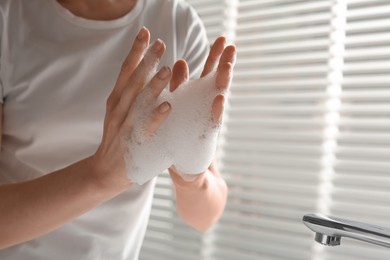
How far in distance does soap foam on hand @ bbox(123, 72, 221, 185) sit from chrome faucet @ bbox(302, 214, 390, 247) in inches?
6.5

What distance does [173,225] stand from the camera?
149 cm

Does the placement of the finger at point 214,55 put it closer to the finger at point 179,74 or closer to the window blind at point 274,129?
the finger at point 179,74

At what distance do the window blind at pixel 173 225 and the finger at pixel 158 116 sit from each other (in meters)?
0.77

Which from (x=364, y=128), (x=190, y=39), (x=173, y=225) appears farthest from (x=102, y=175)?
(x=173, y=225)

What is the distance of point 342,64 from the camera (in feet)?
3.66

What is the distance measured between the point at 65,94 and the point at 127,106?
26 centimetres

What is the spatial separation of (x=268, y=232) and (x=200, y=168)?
0.54 metres

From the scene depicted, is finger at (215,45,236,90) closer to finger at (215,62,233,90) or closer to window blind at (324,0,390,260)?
finger at (215,62,233,90)

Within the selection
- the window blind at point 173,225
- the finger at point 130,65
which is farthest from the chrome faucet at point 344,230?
the window blind at point 173,225

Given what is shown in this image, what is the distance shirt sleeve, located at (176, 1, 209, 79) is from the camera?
3.21 ft

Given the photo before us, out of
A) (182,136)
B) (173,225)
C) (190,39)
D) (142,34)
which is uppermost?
(190,39)

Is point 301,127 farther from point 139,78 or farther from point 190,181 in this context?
point 139,78

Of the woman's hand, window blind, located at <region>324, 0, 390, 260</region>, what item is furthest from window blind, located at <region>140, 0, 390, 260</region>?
the woman's hand

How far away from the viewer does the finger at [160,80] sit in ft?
2.11
